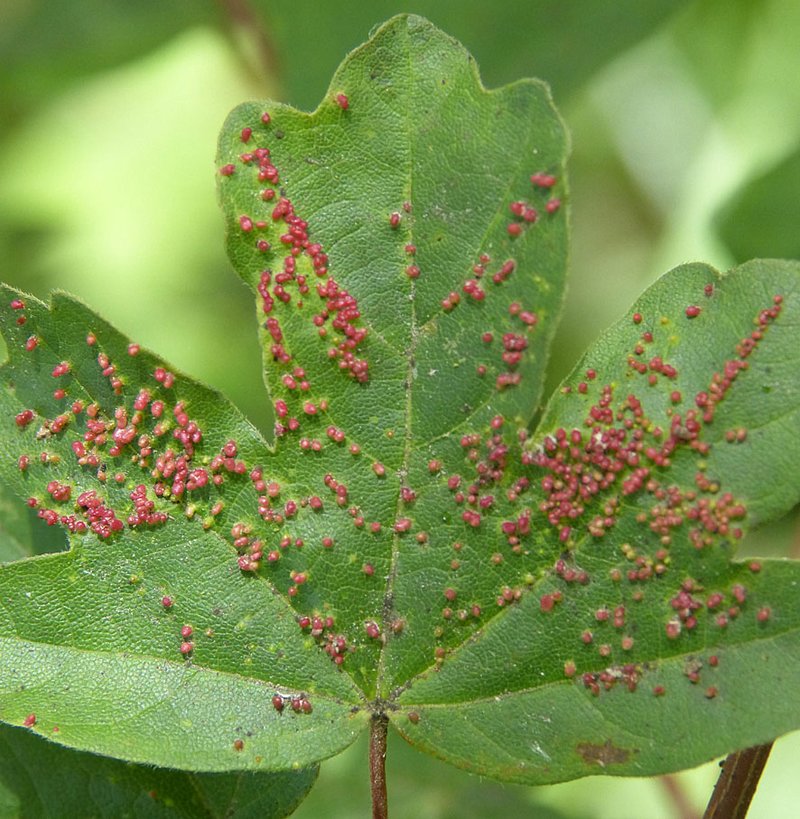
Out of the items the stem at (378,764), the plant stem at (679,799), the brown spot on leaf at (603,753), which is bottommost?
the brown spot on leaf at (603,753)

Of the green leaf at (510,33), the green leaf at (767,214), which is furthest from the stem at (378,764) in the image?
the green leaf at (510,33)

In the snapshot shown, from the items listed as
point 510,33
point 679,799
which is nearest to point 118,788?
point 679,799

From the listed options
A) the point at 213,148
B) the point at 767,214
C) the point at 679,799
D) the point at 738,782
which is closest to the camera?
the point at 738,782

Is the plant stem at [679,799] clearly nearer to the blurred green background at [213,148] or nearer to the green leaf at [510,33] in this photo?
the blurred green background at [213,148]

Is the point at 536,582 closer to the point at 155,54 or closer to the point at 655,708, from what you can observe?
the point at 655,708

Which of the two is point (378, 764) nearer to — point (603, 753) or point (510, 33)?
point (603, 753)

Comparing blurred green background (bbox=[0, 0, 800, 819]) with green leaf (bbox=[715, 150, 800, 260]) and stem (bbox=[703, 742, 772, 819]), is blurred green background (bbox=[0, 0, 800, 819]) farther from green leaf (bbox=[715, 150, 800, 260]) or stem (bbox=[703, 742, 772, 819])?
stem (bbox=[703, 742, 772, 819])
